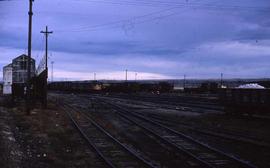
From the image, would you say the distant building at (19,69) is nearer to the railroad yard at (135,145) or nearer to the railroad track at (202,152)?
the railroad yard at (135,145)

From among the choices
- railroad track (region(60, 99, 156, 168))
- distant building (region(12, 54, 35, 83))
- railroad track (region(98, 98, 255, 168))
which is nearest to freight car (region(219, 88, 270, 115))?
railroad track (region(98, 98, 255, 168))

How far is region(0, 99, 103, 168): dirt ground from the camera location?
13500mm

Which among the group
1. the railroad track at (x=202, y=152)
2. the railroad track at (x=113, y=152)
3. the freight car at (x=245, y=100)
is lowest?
the railroad track at (x=113, y=152)

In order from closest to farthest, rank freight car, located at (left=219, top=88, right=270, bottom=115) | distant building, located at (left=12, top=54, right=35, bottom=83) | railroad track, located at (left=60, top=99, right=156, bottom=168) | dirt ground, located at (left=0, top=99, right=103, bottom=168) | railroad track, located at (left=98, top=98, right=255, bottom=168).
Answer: railroad track, located at (left=98, top=98, right=255, bottom=168)
railroad track, located at (left=60, top=99, right=156, bottom=168)
dirt ground, located at (left=0, top=99, right=103, bottom=168)
freight car, located at (left=219, top=88, right=270, bottom=115)
distant building, located at (left=12, top=54, right=35, bottom=83)

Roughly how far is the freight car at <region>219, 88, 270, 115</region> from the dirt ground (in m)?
9.99

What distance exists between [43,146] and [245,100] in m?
14.3

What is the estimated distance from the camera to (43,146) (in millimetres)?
17172

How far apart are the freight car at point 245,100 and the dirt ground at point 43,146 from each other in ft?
32.8

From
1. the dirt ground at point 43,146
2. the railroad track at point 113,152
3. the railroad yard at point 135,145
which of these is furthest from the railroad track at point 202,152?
the dirt ground at point 43,146

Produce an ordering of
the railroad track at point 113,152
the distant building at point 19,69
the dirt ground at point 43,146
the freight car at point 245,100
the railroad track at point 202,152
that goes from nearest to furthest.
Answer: the railroad track at point 202,152
the railroad track at point 113,152
the dirt ground at point 43,146
the freight car at point 245,100
the distant building at point 19,69

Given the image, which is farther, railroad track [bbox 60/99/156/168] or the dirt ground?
the dirt ground

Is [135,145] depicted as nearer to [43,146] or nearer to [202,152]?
[202,152]

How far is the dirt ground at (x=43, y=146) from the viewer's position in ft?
44.3

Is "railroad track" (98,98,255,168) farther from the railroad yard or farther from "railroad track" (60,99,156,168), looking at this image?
"railroad track" (60,99,156,168)
